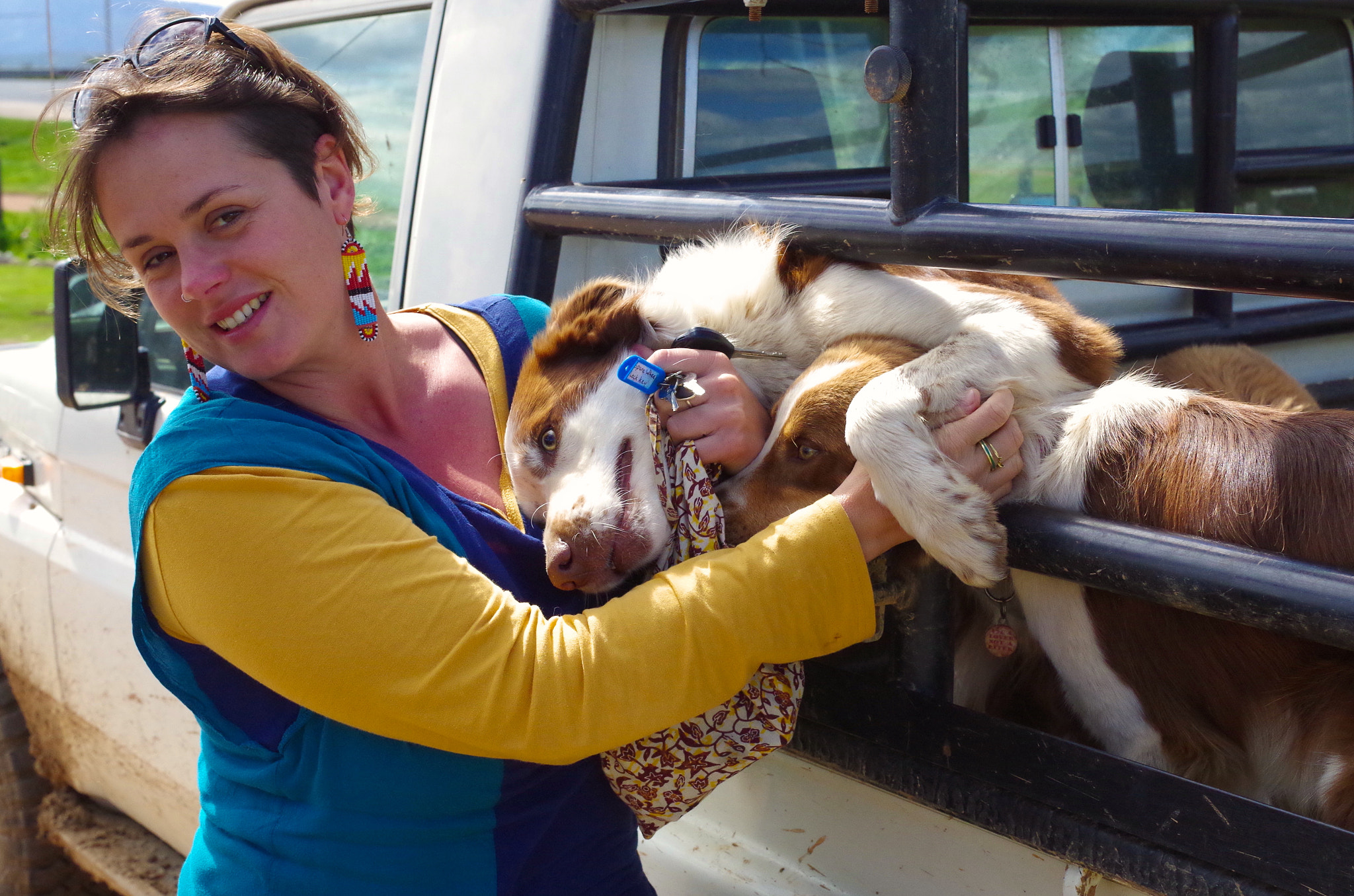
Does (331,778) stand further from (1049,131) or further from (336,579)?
(1049,131)

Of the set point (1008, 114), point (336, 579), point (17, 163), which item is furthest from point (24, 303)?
point (336, 579)

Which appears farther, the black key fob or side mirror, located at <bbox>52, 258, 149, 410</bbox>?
side mirror, located at <bbox>52, 258, 149, 410</bbox>

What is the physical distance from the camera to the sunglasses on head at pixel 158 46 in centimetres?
161

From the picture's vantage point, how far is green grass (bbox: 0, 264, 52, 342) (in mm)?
15070

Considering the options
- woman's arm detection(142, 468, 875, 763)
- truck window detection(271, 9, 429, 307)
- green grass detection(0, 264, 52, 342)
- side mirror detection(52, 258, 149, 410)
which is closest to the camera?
woman's arm detection(142, 468, 875, 763)

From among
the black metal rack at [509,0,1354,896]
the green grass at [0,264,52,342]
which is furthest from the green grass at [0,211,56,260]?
the black metal rack at [509,0,1354,896]

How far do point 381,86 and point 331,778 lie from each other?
74.7 inches

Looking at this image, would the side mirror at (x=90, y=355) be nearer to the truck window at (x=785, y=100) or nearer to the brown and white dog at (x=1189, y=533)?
the truck window at (x=785, y=100)

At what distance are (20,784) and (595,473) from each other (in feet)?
9.40

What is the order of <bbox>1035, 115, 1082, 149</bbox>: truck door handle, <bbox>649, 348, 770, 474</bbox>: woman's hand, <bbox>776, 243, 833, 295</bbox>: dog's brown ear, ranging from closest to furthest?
<bbox>649, 348, 770, 474</bbox>: woman's hand < <bbox>776, 243, 833, 295</bbox>: dog's brown ear < <bbox>1035, 115, 1082, 149</bbox>: truck door handle

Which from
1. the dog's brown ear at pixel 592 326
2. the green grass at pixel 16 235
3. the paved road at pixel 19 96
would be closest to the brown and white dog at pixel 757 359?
the dog's brown ear at pixel 592 326

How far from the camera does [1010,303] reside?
2049mm

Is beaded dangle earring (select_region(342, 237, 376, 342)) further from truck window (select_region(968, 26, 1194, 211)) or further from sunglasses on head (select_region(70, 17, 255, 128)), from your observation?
truck window (select_region(968, 26, 1194, 211))

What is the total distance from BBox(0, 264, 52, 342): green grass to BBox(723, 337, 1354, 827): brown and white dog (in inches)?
540
